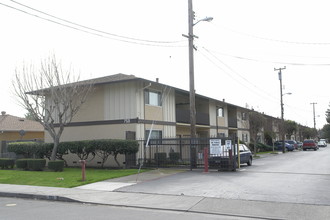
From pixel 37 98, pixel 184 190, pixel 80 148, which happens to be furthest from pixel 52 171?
pixel 184 190

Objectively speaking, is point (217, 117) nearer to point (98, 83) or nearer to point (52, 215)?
point (98, 83)

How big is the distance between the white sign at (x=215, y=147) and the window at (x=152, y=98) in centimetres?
682

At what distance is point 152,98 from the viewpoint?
76.8 feet

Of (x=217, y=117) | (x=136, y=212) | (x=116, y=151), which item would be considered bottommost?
(x=136, y=212)

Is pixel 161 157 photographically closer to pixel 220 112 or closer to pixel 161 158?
pixel 161 158

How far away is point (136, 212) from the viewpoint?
8.71 m

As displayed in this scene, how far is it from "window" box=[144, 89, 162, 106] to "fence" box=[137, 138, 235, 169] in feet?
11.9

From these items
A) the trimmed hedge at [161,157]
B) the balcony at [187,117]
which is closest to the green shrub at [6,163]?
the trimmed hedge at [161,157]

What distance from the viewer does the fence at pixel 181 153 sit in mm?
17344

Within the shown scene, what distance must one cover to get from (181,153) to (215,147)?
2420 mm

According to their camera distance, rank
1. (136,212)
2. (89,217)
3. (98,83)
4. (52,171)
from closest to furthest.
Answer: (89,217), (136,212), (52,171), (98,83)

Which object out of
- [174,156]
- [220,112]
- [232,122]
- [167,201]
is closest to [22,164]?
[174,156]

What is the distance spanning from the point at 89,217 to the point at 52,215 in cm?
106

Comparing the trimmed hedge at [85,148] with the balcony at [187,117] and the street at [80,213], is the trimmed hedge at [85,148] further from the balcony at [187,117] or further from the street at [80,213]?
the street at [80,213]
